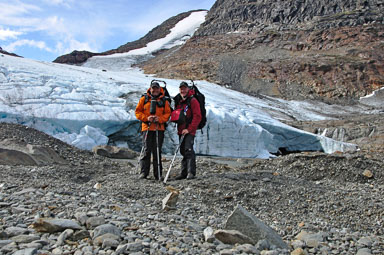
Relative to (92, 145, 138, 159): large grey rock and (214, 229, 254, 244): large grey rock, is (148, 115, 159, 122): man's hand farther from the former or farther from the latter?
(92, 145, 138, 159): large grey rock

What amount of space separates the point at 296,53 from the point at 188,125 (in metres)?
45.8

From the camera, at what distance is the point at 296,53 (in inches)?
1905

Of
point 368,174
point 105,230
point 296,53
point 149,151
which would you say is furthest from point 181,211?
point 296,53

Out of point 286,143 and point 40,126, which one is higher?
point 40,126

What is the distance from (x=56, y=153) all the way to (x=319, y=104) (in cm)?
3161

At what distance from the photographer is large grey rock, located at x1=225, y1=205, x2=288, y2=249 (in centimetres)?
327

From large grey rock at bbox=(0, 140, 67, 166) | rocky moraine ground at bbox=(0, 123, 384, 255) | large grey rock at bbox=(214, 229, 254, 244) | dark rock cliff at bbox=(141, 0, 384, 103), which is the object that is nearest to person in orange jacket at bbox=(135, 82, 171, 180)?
rocky moraine ground at bbox=(0, 123, 384, 255)

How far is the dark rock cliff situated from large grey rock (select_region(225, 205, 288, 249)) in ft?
108

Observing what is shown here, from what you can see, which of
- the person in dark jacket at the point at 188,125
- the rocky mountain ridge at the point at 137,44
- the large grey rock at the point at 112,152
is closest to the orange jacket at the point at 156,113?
the person in dark jacket at the point at 188,125

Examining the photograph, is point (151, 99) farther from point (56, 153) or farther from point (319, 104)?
point (319, 104)

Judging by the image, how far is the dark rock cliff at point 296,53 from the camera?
132 ft

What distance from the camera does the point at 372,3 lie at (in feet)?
184

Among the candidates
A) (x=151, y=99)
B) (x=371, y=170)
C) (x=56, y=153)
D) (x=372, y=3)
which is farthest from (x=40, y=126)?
(x=372, y=3)

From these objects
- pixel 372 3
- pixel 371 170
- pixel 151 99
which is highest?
pixel 372 3
